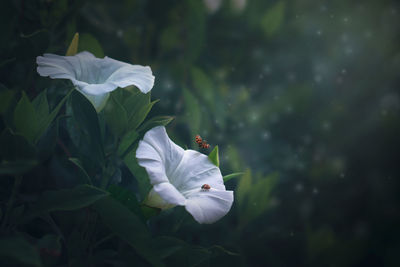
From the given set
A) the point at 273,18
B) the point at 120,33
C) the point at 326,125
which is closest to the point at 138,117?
the point at 120,33

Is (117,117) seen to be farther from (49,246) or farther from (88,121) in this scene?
(49,246)

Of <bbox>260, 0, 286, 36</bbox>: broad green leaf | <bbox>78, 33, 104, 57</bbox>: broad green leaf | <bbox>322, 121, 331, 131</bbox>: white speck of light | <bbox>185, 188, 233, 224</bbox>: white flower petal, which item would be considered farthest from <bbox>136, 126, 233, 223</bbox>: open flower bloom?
<bbox>322, 121, 331, 131</bbox>: white speck of light

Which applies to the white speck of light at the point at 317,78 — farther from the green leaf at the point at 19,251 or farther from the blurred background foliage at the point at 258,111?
the green leaf at the point at 19,251

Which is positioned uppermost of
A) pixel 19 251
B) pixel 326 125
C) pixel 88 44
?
pixel 326 125

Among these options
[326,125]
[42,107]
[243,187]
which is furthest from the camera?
[326,125]

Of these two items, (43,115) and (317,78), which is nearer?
(43,115)

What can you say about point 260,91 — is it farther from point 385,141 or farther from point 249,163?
point 385,141
